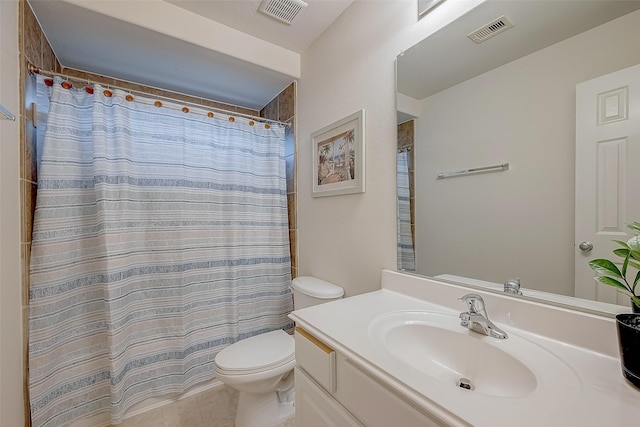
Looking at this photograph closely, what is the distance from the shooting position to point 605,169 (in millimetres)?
703

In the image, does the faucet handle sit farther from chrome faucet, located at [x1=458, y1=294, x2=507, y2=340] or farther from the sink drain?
the sink drain

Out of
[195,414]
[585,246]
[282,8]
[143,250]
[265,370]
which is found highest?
[282,8]

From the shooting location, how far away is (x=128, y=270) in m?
1.47

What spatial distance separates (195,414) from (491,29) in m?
2.40

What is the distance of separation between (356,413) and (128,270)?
145cm

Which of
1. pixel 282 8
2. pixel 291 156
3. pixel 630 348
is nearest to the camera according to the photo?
pixel 630 348

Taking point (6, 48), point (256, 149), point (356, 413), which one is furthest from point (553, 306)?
point (6, 48)

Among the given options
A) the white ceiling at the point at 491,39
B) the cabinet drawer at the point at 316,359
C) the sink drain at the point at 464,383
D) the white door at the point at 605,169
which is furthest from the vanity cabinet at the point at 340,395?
the white ceiling at the point at 491,39

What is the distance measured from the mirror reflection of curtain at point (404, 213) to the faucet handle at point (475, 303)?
0.35m

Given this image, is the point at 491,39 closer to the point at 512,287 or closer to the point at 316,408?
the point at 512,287

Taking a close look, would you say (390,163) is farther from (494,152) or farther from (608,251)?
(608,251)

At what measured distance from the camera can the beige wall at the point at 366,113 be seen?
3.99ft

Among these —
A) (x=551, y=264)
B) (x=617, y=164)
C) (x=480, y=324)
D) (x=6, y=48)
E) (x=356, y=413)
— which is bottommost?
(x=356, y=413)

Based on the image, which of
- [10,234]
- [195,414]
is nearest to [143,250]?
[10,234]
